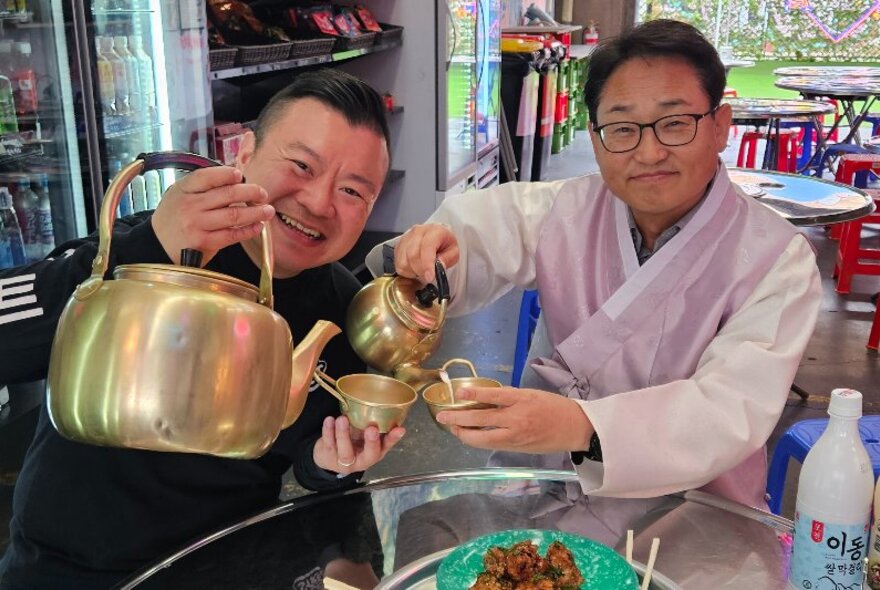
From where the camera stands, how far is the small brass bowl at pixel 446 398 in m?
1.15

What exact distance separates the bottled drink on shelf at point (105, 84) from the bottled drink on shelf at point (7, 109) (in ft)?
0.90

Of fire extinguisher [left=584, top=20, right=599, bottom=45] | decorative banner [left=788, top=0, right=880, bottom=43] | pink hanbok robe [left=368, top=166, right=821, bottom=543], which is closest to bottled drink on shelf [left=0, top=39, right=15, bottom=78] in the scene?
pink hanbok robe [left=368, top=166, right=821, bottom=543]

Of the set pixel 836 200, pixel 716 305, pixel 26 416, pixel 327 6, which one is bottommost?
pixel 26 416

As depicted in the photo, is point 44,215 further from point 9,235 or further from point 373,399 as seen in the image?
point 373,399

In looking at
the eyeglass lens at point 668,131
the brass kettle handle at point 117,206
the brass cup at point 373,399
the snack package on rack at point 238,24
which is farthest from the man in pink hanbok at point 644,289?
the snack package on rack at point 238,24

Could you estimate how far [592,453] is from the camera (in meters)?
1.34

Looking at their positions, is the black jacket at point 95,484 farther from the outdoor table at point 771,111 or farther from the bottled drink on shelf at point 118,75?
the outdoor table at point 771,111

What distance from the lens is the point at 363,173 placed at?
1.38 m

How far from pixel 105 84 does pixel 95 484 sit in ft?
6.41

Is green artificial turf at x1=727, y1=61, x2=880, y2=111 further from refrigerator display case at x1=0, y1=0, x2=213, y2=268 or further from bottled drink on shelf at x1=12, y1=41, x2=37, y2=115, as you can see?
bottled drink on shelf at x1=12, y1=41, x2=37, y2=115

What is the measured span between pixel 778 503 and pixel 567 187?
110 cm

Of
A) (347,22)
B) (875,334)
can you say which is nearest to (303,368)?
(347,22)

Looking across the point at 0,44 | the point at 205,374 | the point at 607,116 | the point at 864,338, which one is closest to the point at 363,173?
the point at 607,116

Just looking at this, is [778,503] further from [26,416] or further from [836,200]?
[26,416]
